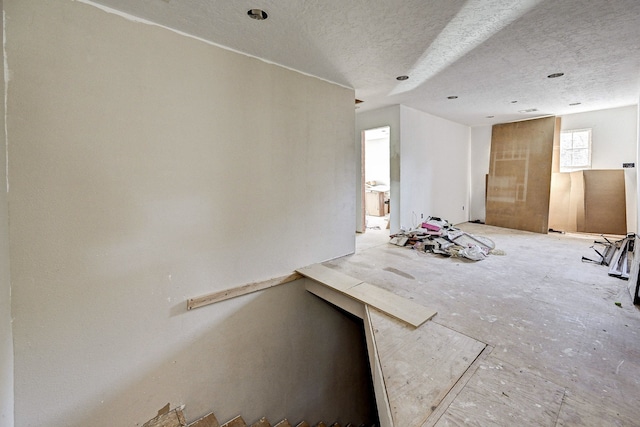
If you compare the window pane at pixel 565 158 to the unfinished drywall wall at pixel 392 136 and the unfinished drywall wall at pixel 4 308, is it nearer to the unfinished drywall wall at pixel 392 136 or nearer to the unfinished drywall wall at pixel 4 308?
the unfinished drywall wall at pixel 392 136

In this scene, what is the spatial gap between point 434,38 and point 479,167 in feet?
17.0

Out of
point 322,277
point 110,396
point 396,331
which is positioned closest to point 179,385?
point 110,396

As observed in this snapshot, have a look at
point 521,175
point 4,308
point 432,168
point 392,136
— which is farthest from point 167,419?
point 521,175

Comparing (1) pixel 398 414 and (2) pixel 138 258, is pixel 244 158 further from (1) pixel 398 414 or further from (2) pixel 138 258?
(1) pixel 398 414

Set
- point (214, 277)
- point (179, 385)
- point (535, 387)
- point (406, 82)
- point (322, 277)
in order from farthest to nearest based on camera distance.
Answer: point (406, 82) < point (322, 277) < point (214, 277) < point (179, 385) < point (535, 387)

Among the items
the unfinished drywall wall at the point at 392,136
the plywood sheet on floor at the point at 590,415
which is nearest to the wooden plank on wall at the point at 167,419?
the plywood sheet on floor at the point at 590,415

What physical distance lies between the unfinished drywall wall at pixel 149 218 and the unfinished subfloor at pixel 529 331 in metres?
1.20

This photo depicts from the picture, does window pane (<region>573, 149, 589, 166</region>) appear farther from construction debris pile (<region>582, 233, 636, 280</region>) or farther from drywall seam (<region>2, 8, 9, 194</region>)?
drywall seam (<region>2, 8, 9, 194</region>)

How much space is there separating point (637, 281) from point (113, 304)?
14.1 feet

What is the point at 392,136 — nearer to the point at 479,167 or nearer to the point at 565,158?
the point at 479,167

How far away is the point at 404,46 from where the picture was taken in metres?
2.30

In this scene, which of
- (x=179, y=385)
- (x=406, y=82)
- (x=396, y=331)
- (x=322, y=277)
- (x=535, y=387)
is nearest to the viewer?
(x=535, y=387)

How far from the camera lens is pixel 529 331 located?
187 centimetres

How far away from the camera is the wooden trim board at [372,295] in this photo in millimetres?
2033
